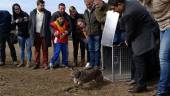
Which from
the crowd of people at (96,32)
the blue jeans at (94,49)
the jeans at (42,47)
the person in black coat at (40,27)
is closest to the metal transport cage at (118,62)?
the crowd of people at (96,32)

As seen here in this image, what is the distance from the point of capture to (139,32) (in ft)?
27.6

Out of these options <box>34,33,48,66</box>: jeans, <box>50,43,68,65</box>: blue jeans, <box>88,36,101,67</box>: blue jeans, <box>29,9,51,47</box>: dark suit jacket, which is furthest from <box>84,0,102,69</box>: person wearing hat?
<box>34,33,48,66</box>: jeans

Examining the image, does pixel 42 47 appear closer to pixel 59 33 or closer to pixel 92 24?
pixel 59 33

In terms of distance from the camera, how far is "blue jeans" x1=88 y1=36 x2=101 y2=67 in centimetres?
1134

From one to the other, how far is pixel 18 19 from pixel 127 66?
172 inches

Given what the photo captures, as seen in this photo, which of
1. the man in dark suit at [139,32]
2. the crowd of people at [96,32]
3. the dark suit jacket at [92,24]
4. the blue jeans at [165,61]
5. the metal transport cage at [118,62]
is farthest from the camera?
the dark suit jacket at [92,24]

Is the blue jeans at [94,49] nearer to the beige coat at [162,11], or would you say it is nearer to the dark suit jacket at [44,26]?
the dark suit jacket at [44,26]

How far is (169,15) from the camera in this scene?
7.09 metres

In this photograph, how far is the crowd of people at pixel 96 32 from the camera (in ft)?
23.7

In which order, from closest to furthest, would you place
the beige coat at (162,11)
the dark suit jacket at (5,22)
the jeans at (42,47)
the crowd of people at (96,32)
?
the beige coat at (162,11), the crowd of people at (96,32), the jeans at (42,47), the dark suit jacket at (5,22)

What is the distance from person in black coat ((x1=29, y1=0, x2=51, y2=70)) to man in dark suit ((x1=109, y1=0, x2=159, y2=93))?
14.2 ft

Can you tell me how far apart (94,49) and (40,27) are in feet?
6.08

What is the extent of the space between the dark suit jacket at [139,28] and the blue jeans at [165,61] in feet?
3.75

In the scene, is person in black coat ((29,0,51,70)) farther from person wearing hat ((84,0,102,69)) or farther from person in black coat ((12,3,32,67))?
person wearing hat ((84,0,102,69))
